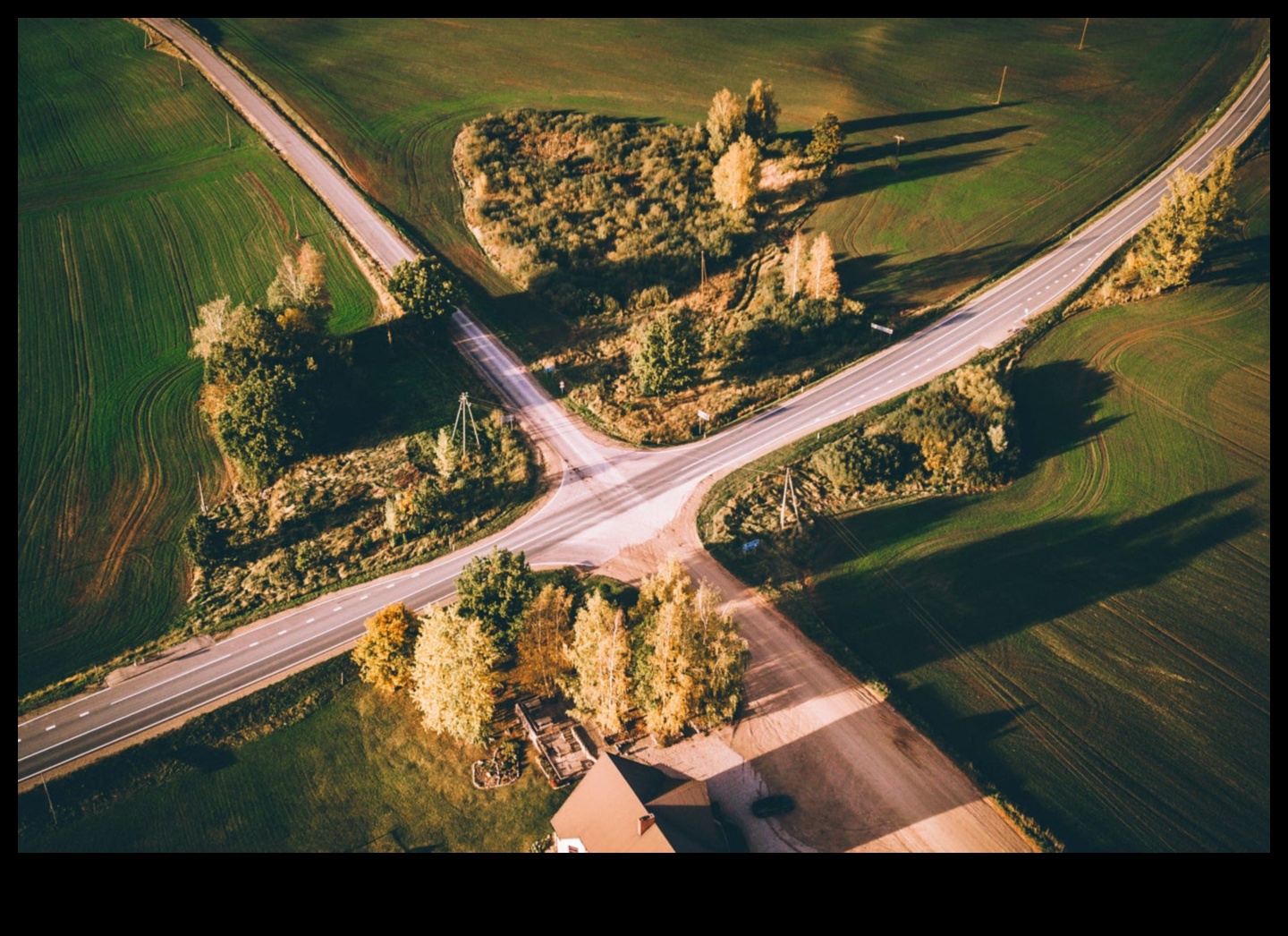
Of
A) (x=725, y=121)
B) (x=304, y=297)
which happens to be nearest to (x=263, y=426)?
(x=304, y=297)

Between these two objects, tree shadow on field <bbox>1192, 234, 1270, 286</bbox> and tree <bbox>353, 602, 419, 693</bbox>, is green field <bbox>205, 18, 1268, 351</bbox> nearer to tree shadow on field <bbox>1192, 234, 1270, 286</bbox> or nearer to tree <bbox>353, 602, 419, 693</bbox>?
tree shadow on field <bbox>1192, 234, 1270, 286</bbox>

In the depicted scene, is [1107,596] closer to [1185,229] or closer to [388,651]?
[1185,229]

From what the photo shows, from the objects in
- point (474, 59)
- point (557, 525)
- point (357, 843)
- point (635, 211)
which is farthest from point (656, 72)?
point (357, 843)

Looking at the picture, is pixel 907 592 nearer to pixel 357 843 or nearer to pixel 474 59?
pixel 357 843

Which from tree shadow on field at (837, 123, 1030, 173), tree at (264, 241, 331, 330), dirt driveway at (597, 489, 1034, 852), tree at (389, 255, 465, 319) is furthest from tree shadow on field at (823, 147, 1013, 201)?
dirt driveway at (597, 489, 1034, 852)

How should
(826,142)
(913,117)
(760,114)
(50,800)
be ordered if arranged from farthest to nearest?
(913,117) < (760,114) < (826,142) < (50,800)

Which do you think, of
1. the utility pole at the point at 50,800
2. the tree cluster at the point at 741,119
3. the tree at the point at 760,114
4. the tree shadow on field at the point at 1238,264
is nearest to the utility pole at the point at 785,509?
the utility pole at the point at 50,800
